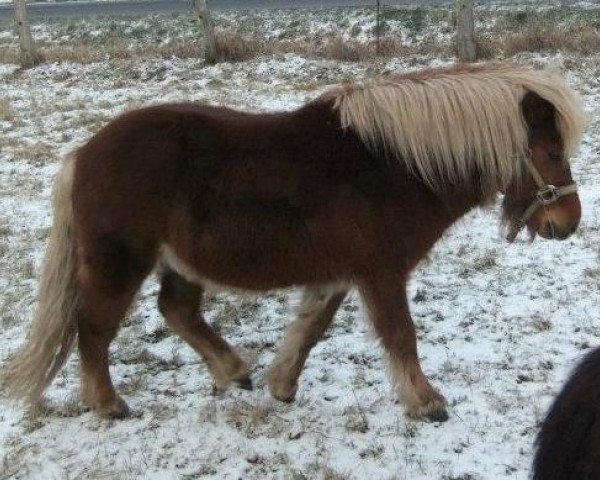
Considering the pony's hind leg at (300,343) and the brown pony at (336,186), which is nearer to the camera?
the brown pony at (336,186)

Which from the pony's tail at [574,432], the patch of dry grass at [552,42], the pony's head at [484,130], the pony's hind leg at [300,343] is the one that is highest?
the pony's head at [484,130]

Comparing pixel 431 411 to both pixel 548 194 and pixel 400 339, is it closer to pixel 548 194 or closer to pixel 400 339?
pixel 400 339

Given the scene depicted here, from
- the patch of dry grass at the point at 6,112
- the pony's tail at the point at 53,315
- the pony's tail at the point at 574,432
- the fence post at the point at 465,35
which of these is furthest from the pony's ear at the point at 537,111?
the patch of dry grass at the point at 6,112

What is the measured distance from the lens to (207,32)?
12.7 metres

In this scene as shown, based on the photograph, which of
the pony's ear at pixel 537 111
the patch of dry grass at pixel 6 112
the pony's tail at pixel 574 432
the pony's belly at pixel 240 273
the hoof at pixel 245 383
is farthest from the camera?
the patch of dry grass at pixel 6 112

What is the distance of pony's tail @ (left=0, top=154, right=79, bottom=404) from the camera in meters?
3.17

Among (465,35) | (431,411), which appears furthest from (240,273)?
(465,35)

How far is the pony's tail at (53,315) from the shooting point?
10.4 ft

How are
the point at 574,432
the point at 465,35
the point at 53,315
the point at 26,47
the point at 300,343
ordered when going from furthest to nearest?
the point at 26,47, the point at 465,35, the point at 300,343, the point at 53,315, the point at 574,432

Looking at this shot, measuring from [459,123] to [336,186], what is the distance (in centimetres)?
62

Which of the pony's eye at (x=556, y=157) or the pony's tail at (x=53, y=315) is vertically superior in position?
the pony's eye at (x=556, y=157)

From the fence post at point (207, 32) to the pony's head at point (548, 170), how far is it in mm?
10678

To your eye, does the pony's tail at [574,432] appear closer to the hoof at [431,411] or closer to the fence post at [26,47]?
the hoof at [431,411]

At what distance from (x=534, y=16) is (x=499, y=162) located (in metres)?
11.9
